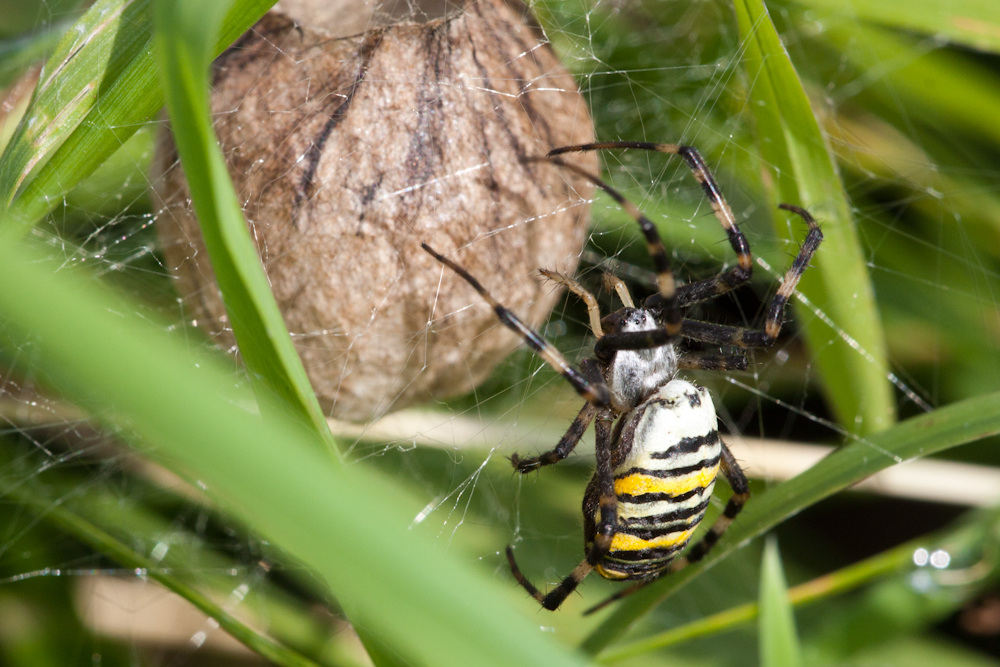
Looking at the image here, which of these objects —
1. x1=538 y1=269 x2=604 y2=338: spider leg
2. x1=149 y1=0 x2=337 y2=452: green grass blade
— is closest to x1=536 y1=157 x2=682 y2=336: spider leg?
x1=538 y1=269 x2=604 y2=338: spider leg

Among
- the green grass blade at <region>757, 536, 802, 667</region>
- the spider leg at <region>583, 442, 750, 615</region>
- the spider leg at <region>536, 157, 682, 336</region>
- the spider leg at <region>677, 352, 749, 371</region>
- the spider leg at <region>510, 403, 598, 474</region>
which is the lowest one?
the spider leg at <region>583, 442, 750, 615</region>

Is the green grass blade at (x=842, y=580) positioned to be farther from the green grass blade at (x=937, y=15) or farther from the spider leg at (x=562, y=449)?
the green grass blade at (x=937, y=15)

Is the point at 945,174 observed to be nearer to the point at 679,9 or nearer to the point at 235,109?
the point at 679,9

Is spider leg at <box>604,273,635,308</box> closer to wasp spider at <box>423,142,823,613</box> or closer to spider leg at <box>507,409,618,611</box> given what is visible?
wasp spider at <box>423,142,823,613</box>

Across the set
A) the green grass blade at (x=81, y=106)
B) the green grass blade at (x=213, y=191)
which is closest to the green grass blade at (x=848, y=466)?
the green grass blade at (x=213, y=191)

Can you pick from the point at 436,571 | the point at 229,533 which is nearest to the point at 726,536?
the point at 436,571

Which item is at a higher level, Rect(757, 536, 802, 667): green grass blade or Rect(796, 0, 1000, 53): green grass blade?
Rect(796, 0, 1000, 53): green grass blade
